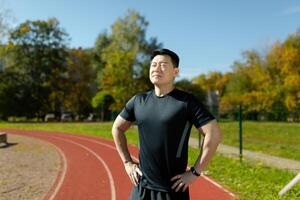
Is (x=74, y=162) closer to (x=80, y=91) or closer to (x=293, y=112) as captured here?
(x=293, y=112)

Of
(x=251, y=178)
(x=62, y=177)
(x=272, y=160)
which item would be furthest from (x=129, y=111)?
(x=272, y=160)

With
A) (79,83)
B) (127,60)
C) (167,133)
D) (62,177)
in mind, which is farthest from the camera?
(79,83)

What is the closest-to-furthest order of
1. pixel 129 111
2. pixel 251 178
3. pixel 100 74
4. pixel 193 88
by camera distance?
pixel 129 111 < pixel 251 178 < pixel 100 74 < pixel 193 88

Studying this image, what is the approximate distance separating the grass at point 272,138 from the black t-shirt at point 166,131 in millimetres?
12179

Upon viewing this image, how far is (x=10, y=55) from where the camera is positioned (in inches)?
2210

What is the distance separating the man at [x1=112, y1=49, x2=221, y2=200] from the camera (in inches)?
124

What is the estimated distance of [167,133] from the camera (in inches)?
124

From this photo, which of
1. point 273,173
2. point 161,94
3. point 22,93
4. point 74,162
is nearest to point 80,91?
point 22,93

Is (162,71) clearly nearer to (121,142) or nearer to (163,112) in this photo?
(163,112)

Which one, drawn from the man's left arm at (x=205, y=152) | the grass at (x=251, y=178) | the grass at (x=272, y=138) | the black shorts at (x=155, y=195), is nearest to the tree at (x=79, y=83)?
the grass at (x=272, y=138)

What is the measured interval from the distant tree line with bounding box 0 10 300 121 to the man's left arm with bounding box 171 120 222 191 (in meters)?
46.4

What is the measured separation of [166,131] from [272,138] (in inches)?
709

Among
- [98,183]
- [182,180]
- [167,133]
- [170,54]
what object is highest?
[170,54]

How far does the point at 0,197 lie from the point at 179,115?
270 inches
